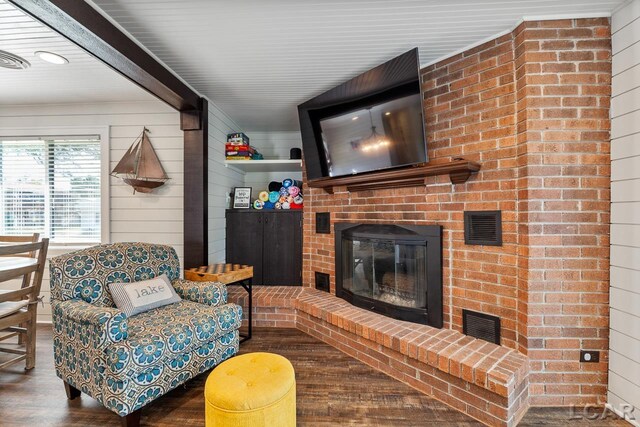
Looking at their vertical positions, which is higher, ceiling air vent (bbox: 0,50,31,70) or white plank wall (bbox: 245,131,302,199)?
ceiling air vent (bbox: 0,50,31,70)

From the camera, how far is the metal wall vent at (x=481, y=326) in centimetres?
192

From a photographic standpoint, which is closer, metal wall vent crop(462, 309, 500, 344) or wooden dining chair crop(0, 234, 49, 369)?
metal wall vent crop(462, 309, 500, 344)

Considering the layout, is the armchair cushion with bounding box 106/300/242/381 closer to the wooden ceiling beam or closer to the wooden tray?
the wooden tray

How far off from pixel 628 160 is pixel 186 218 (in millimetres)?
3252

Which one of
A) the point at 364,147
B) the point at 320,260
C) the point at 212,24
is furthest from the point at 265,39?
the point at 320,260

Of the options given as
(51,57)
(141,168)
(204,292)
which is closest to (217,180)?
(141,168)

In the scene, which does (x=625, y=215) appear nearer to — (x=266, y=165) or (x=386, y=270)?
(x=386, y=270)

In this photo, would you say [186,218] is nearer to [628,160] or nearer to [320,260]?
[320,260]

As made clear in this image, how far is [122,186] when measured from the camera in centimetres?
308

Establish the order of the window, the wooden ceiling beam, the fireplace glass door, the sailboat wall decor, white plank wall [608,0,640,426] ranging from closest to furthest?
the wooden ceiling beam → white plank wall [608,0,640,426] → the fireplace glass door → the sailboat wall decor → the window

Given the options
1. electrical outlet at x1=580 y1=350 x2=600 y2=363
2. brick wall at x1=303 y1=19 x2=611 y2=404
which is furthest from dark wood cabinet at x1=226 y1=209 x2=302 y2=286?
electrical outlet at x1=580 y1=350 x2=600 y2=363

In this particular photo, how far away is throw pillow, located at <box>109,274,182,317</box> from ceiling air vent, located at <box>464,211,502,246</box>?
2.19m

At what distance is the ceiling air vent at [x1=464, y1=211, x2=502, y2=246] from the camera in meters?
1.90

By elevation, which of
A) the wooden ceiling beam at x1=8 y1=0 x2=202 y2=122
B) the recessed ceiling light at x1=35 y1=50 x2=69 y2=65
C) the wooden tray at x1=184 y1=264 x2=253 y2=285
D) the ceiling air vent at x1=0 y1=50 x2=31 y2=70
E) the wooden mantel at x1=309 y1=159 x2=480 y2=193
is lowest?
the wooden tray at x1=184 y1=264 x2=253 y2=285
